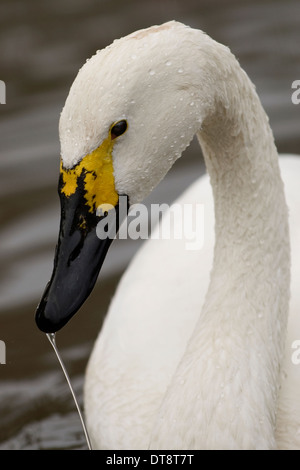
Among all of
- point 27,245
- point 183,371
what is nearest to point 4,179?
point 27,245

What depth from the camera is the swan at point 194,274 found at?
9.41ft

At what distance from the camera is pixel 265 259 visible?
11.3 ft

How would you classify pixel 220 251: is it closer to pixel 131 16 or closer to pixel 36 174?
pixel 36 174

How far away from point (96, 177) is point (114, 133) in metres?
0.15

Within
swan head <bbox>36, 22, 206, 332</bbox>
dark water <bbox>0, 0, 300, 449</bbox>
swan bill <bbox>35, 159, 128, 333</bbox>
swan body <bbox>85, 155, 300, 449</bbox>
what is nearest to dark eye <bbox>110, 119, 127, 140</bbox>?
swan head <bbox>36, 22, 206, 332</bbox>

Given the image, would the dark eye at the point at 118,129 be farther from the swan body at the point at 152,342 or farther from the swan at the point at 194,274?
the swan body at the point at 152,342

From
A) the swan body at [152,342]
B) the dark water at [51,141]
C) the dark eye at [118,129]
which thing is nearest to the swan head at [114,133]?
the dark eye at [118,129]

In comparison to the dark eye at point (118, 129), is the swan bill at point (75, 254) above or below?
below

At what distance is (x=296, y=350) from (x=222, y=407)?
2.25 ft

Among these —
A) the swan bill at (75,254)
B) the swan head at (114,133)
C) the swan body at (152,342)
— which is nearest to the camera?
the swan head at (114,133)

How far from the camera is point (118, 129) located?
2850mm

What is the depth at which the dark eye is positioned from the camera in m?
2.84

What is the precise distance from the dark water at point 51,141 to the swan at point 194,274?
69 cm

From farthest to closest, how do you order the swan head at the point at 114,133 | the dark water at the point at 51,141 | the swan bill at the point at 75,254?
1. the dark water at the point at 51,141
2. the swan bill at the point at 75,254
3. the swan head at the point at 114,133
